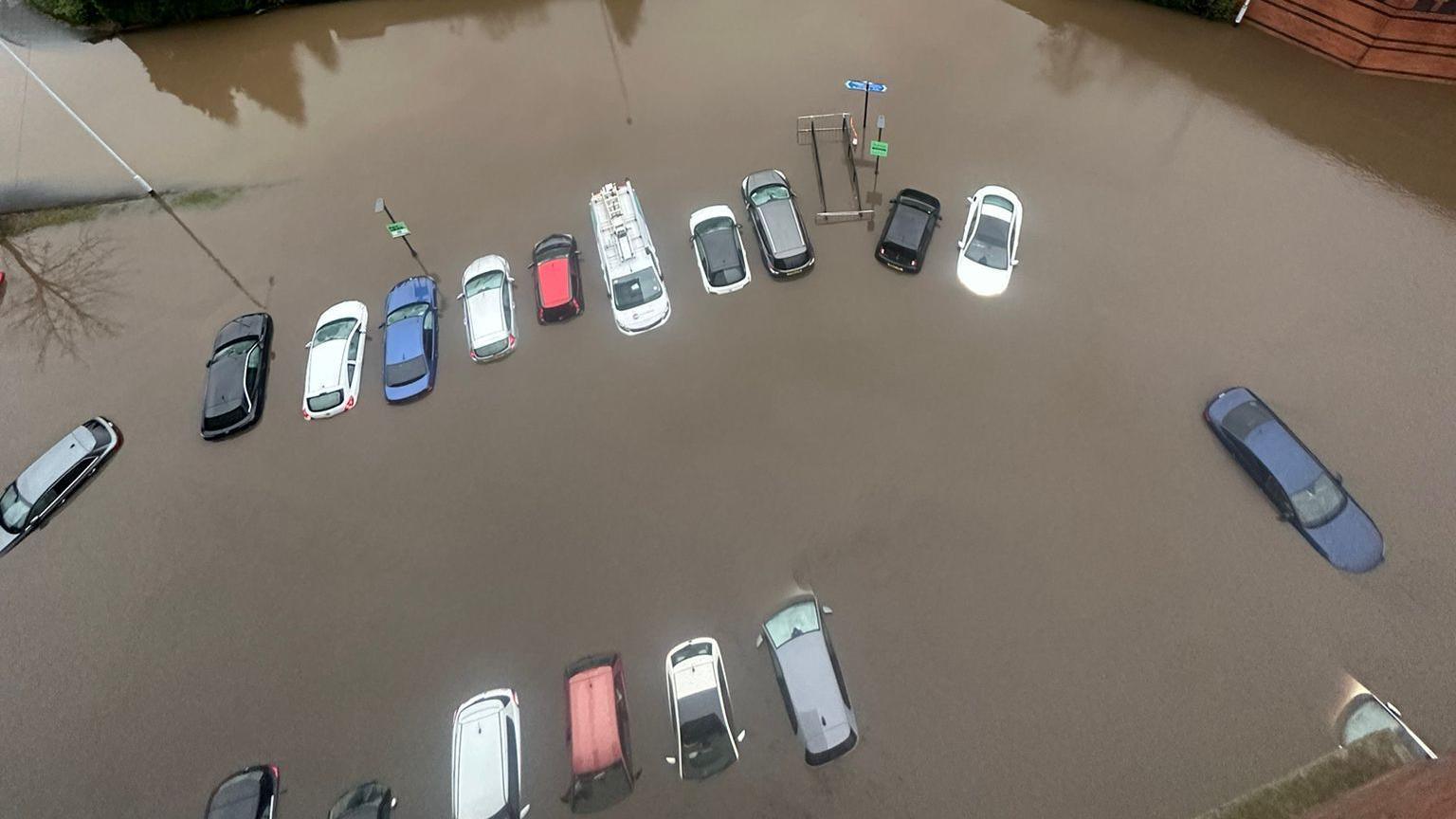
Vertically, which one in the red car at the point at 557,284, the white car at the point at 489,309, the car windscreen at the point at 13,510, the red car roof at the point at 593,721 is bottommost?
the car windscreen at the point at 13,510

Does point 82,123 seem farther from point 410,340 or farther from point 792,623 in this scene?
point 792,623

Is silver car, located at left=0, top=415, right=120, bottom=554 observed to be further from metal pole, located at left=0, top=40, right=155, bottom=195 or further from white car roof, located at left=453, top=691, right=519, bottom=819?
white car roof, located at left=453, top=691, right=519, bottom=819

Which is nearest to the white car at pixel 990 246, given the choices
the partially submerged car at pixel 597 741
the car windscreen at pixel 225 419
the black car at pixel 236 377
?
the partially submerged car at pixel 597 741

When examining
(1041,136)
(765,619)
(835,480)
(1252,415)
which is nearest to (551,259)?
(835,480)

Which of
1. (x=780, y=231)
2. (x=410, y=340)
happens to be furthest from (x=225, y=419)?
(x=780, y=231)

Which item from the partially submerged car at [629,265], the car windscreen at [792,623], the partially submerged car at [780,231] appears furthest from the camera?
Answer: the partially submerged car at [780,231]

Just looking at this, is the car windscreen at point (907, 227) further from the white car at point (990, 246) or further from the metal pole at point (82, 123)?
the metal pole at point (82, 123)
